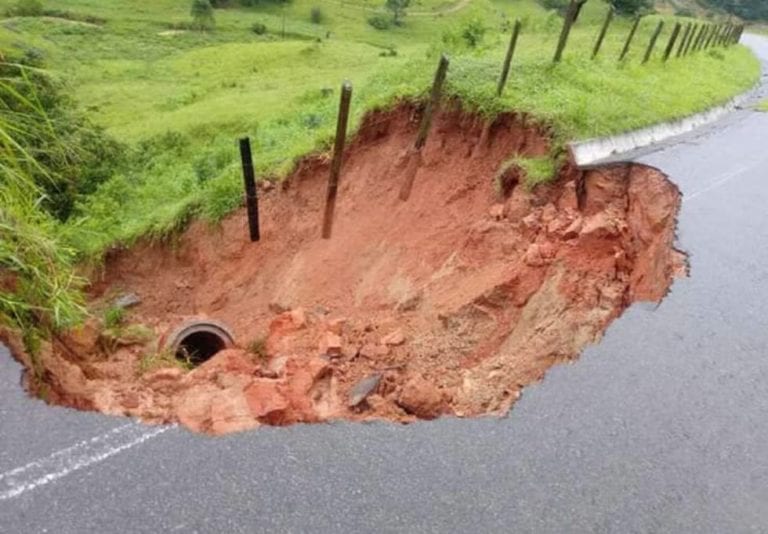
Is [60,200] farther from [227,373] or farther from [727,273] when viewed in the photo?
[727,273]

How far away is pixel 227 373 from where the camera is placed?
18.5ft

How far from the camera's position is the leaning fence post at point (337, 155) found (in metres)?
8.36

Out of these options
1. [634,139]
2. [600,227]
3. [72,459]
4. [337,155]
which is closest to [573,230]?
[600,227]

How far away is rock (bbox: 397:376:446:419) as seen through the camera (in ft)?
16.1

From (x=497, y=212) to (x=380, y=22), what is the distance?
5563 cm

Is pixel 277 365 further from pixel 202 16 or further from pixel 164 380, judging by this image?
pixel 202 16

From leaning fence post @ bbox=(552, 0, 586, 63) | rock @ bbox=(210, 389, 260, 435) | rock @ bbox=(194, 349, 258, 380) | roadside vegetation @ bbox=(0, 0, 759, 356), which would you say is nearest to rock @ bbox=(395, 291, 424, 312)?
roadside vegetation @ bbox=(0, 0, 759, 356)

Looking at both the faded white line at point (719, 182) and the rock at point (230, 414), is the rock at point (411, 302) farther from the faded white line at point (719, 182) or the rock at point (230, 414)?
the rock at point (230, 414)

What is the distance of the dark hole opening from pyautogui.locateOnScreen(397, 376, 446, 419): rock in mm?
3725

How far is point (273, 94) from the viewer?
82.9ft

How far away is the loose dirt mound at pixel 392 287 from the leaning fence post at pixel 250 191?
0.94 feet

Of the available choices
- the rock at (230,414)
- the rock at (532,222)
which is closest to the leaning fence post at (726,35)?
the rock at (532,222)

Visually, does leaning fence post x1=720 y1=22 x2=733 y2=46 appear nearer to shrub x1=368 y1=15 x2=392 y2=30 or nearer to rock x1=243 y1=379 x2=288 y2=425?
rock x1=243 y1=379 x2=288 y2=425

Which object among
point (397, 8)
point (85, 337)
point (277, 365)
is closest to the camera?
point (277, 365)
